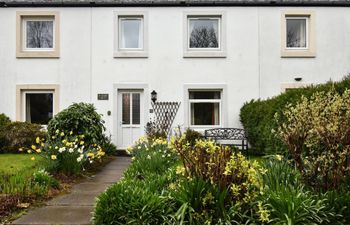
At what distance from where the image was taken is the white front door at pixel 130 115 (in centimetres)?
1271

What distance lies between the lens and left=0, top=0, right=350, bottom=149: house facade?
1256cm

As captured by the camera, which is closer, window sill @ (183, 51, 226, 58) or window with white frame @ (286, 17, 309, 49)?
window sill @ (183, 51, 226, 58)

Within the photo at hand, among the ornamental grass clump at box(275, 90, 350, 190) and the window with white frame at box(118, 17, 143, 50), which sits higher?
the window with white frame at box(118, 17, 143, 50)

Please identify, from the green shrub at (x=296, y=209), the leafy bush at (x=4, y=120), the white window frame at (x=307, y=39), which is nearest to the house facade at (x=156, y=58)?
the white window frame at (x=307, y=39)

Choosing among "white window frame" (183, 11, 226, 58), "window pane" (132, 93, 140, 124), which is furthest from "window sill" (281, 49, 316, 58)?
"window pane" (132, 93, 140, 124)

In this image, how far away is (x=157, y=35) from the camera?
12758mm

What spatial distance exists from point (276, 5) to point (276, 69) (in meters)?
2.53

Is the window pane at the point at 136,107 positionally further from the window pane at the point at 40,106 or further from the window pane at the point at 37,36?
the window pane at the point at 37,36

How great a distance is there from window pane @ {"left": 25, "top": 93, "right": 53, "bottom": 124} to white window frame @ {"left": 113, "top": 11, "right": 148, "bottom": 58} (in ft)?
10.7

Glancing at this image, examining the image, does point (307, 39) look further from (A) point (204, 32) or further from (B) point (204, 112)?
(B) point (204, 112)

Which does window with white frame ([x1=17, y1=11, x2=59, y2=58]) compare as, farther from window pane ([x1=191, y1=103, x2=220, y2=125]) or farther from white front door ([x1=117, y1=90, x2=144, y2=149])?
window pane ([x1=191, y1=103, x2=220, y2=125])

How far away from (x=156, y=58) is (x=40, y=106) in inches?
197

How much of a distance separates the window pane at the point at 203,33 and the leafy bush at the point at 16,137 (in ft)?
22.3

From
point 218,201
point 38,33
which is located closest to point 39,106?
point 38,33
